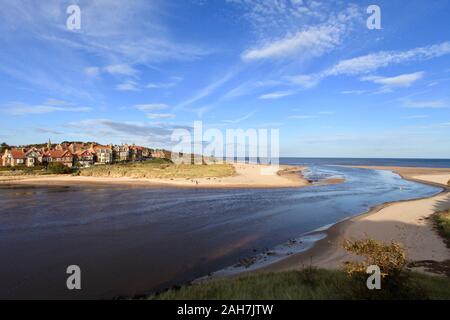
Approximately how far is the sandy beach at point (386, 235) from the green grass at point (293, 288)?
108 inches

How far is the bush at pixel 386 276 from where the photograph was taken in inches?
295

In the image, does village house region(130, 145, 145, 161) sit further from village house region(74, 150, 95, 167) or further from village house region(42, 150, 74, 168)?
village house region(42, 150, 74, 168)

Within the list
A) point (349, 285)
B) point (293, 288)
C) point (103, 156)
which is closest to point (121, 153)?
point (103, 156)

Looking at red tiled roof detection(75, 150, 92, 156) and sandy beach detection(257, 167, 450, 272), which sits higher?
red tiled roof detection(75, 150, 92, 156)

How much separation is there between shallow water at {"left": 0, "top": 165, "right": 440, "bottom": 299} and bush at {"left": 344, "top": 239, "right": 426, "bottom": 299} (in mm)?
6320

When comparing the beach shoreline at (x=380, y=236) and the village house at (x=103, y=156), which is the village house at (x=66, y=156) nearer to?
the village house at (x=103, y=156)

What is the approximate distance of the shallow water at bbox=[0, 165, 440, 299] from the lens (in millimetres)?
12117

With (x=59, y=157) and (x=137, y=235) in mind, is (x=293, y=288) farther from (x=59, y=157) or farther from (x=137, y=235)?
(x=59, y=157)

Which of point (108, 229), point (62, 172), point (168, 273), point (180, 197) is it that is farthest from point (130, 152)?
point (168, 273)

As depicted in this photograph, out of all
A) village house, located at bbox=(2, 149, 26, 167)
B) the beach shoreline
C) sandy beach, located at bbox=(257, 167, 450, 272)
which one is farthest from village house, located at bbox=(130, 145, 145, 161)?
sandy beach, located at bbox=(257, 167, 450, 272)

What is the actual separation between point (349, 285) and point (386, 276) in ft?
3.39

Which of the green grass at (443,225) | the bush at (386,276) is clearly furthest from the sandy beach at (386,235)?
the bush at (386,276)

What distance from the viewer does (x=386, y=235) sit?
17969mm
